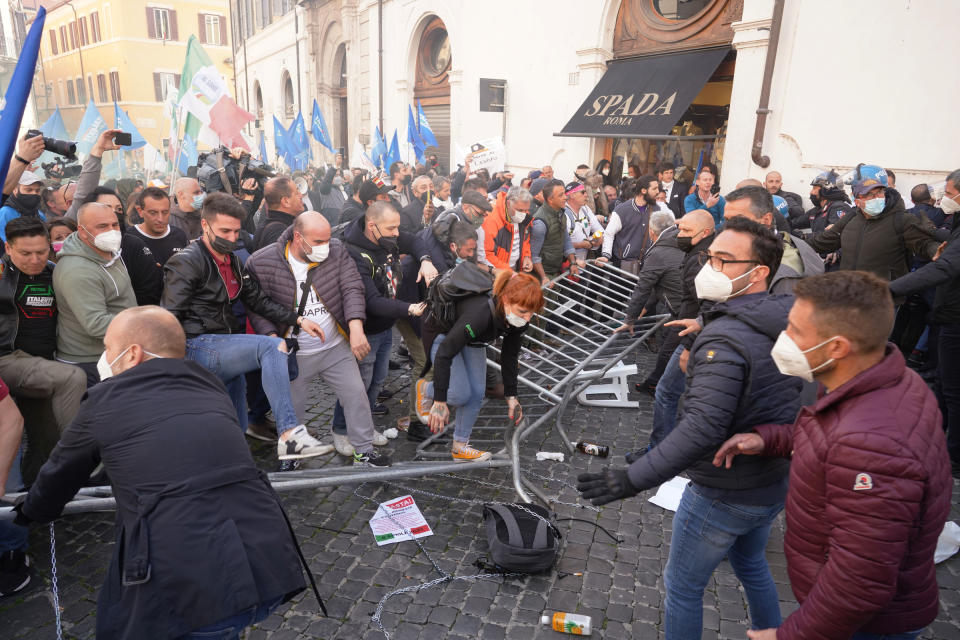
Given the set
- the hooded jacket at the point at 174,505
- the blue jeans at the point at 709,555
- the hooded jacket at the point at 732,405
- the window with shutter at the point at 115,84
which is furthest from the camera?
the window with shutter at the point at 115,84

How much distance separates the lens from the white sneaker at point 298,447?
351 centimetres

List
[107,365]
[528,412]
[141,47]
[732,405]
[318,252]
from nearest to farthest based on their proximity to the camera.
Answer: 1. [732,405]
2. [107,365]
3. [318,252]
4. [528,412]
5. [141,47]

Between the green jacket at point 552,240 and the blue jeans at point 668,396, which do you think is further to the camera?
the green jacket at point 552,240

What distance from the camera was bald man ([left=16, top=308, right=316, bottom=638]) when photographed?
5.91 feet

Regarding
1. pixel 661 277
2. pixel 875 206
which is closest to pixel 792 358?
pixel 661 277

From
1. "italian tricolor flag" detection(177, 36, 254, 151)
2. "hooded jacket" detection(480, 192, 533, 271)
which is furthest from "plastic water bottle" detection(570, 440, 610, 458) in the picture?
"italian tricolor flag" detection(177, 36, 254, 151)

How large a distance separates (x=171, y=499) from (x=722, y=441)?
1866 mm

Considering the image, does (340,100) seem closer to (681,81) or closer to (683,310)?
(681,81)

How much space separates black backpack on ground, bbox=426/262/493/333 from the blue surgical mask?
11.7 ft

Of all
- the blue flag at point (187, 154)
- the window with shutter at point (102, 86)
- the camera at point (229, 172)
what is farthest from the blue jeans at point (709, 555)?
the window with shutter at point (102, 86)

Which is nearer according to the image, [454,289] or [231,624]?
[231,624]

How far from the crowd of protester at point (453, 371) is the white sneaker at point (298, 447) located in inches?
0.9

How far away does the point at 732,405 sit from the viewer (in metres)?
2.08

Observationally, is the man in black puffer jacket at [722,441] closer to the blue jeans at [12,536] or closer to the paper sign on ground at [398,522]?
the paper sign on ground at [398,522]
